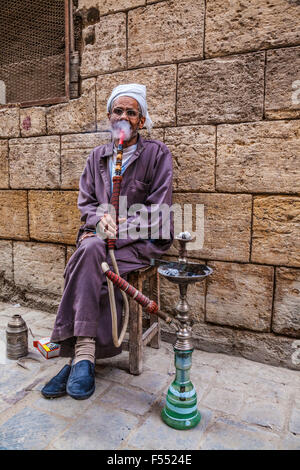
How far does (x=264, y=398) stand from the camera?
2.22 meters

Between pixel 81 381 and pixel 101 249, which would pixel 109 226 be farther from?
pixel 81 381

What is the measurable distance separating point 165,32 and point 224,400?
2.80 m

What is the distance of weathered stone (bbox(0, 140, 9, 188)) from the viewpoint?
3.84 meters

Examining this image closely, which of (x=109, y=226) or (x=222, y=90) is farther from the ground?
(x=222, y=90)

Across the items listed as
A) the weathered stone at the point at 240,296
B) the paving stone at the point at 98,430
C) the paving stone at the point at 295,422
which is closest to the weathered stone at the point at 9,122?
the weathered stone at the point at 240,296

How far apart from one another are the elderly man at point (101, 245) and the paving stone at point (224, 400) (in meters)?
0.66

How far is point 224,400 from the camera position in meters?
2.19

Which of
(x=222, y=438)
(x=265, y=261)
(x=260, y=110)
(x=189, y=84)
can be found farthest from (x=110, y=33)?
(x=222, y=438)

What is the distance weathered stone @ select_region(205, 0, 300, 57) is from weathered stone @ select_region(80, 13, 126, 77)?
783 millimetres

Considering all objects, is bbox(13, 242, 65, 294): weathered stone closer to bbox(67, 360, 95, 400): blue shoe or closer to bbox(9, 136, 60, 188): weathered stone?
bbox(9, 136, 60, 188): weathered stone

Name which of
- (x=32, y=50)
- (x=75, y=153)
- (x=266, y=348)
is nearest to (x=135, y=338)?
(x=266, y=348)

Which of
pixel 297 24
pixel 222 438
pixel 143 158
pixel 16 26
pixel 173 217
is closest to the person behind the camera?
pixel 222 438
